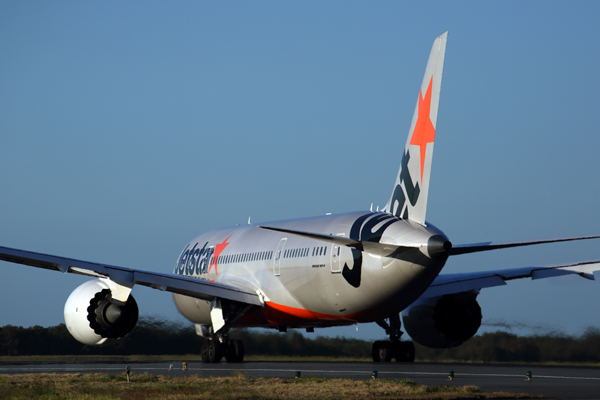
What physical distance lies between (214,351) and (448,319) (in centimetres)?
723

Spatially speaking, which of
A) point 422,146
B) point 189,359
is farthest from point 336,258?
point 189,359

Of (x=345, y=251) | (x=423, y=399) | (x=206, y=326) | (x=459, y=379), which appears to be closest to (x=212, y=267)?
(x=206, y=326)

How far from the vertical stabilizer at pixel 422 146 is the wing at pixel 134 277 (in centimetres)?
640

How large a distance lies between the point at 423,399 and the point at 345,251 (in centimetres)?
788

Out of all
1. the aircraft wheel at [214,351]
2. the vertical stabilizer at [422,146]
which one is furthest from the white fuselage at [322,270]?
the aircraft wheel at [214,351]

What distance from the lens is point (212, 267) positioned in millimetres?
26750

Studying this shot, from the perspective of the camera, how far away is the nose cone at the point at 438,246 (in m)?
16.7

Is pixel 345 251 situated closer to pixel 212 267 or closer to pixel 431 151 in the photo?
pixel 431 151

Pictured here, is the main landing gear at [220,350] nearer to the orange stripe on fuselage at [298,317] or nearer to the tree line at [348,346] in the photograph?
the orange stripe on fuselage at [298,317]

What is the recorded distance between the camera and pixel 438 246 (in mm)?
16703

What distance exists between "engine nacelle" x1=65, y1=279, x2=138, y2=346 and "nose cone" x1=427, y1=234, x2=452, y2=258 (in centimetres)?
872

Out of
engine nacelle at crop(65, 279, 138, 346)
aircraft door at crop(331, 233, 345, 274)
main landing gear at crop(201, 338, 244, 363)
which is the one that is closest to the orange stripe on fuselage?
main landing gear at crop(201, 338, 244, 363)

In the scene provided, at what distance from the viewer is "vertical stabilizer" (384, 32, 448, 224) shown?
722 inches

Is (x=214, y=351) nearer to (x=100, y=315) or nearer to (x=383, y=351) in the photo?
(x=100, y=315)
